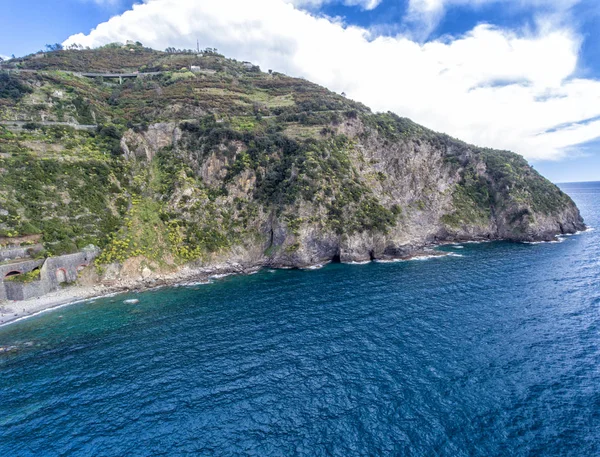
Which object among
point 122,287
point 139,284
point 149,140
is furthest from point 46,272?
point 149,140

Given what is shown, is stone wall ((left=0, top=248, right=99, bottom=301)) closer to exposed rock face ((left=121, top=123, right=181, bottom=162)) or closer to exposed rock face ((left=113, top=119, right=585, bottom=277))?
exposed rock face ((left=113, top=119, right=585, bottom=277))

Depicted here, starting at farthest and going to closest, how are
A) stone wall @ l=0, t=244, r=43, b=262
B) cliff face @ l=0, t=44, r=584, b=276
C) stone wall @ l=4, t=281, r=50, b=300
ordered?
cliff face @ l=0, t=44, r=584, b=276
stone wall @ l=0, t=244, r=43, b=262
stone wall @ l=4, t=281, r=50, b=300

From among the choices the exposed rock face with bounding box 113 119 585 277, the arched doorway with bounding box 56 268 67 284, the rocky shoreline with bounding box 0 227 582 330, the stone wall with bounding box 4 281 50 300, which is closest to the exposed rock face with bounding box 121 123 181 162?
the exposed rock face with bounding box 113 119 585 277

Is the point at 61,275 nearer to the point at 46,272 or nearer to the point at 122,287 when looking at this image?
the point at 46,272

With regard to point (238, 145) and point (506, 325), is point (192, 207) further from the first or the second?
point (506, 325)

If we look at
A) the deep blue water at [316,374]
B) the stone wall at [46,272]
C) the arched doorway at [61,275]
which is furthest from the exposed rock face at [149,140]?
the deep blue water at [316,374]
